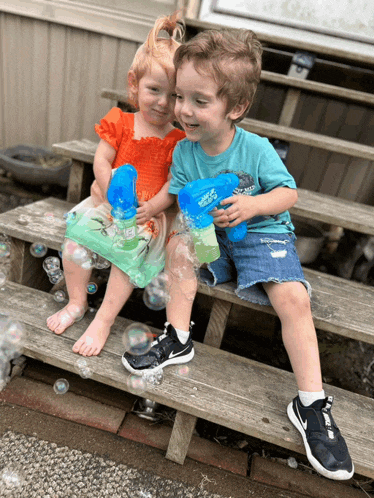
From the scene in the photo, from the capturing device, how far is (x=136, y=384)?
1.31 metres

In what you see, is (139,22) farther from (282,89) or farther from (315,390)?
(315,390)

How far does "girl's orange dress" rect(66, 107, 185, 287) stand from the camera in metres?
1.44

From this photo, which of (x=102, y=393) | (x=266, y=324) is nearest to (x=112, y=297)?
(x=102, y=393)

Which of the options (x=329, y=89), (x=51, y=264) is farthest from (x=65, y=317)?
(x=329, y=89)

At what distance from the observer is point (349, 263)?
2.48 meters

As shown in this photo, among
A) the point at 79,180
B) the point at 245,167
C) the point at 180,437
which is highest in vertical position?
the point at 245,167

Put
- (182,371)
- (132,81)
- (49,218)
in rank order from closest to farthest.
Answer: (182,371), (132,81), (49,218)

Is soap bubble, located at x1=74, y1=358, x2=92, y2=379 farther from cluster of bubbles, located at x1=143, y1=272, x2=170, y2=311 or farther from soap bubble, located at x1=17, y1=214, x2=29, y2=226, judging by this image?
soap bubble, located at x1=17, y1=214, x2=29, y2=226

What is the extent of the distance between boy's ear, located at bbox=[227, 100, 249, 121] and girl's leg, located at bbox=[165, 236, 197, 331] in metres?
0.48

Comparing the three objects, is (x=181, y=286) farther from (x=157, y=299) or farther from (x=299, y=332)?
(x=299, y=332)

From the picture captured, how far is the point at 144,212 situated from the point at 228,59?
61 centimetres

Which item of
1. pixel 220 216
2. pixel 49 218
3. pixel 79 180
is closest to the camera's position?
pixel 220 216

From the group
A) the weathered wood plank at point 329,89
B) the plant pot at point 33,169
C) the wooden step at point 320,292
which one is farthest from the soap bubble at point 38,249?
the weathered wood plank at point 329,89

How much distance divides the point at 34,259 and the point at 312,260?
1742 mm
